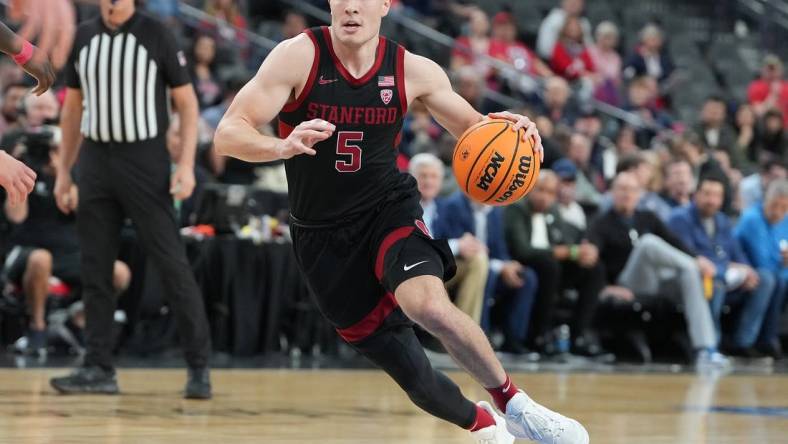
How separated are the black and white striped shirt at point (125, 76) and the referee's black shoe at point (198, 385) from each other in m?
1.15

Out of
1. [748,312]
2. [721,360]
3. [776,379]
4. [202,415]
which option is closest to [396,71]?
[202,415]

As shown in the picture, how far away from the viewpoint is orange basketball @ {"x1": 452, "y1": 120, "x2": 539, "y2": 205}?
492 cm

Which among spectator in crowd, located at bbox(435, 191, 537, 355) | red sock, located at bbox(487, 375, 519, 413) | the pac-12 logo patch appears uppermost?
the pac-12 logo patch

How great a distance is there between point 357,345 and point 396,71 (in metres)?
0.97

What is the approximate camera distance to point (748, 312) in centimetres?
1173

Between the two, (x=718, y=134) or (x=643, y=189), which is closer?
(x=643, y=189)

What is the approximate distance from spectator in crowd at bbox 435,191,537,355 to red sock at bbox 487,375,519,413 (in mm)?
5715

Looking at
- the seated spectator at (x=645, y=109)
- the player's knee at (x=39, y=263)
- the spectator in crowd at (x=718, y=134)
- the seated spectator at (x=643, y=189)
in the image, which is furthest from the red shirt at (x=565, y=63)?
the player's knee at (x=39, y=263)

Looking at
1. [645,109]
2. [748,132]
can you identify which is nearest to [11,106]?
[645,109]

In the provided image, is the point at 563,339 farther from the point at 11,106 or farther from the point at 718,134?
the point at 11,106

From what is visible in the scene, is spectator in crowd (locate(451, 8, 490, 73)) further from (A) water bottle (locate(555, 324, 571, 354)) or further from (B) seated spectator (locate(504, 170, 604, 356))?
(A) water bottle (locate(555, 324, 571, 354))

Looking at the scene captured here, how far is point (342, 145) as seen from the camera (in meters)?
4.95

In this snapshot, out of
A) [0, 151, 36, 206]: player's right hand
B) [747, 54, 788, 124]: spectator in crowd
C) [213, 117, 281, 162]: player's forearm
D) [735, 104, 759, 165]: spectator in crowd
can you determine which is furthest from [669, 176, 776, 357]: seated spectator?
[0, 151, 36, 206]: player's right hand

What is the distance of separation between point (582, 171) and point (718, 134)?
236 centimetres
